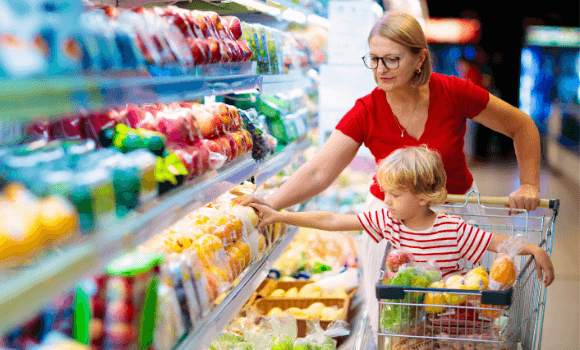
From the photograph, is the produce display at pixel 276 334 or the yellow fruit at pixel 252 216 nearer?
the yellow fruit at pixel 252 216

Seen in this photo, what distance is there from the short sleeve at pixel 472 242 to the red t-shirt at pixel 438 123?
0.54 meters

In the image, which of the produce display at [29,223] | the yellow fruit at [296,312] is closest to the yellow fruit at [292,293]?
the yellow fruit at [296,312]

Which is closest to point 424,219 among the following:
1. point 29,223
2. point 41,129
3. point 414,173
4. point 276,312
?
point 414,173

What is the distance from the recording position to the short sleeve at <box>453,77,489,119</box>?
2527 mm

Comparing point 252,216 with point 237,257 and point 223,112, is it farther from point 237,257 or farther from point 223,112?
point 223,112

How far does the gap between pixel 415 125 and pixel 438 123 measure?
101 millimetres

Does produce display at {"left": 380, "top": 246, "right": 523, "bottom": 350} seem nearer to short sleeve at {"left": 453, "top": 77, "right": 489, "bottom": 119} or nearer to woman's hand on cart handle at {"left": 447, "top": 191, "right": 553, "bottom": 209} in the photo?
woman's hand on cart handle at {"left": 447, "top": 191, "right": 553, "bottom": 209}

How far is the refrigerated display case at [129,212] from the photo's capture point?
3.01ft

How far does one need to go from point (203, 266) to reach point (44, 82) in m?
1.01

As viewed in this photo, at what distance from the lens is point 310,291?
334 cm

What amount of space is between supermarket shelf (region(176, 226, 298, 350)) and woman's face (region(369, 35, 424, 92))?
94 cm

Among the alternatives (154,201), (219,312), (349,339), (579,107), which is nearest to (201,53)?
(154,201)

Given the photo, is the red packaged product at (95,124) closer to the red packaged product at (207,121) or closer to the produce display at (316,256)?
the red packaged product at (207,121)

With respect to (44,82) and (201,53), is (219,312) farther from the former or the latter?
(44,82)
